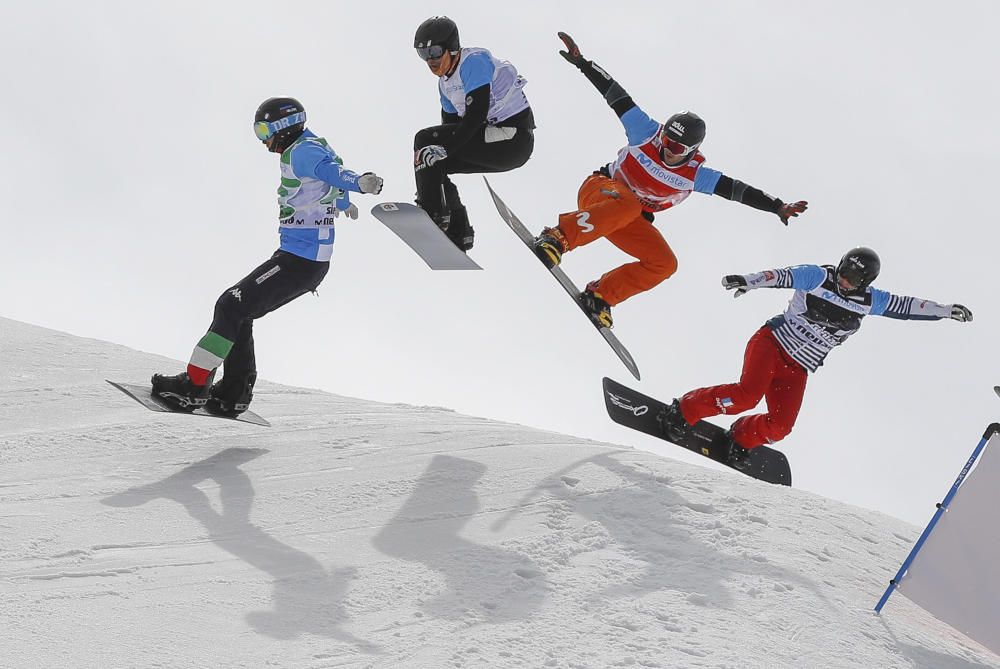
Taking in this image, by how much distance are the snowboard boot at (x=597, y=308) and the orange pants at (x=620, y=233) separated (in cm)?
4

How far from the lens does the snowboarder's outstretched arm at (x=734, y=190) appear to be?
769 cm

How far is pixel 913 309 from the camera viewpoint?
7102 mm

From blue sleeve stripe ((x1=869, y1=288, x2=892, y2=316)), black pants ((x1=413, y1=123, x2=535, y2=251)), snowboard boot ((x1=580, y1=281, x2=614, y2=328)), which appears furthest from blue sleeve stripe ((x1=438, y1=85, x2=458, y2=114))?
blue sleeve stripe ((x1=869, y1=288, x2=892, y2=316))

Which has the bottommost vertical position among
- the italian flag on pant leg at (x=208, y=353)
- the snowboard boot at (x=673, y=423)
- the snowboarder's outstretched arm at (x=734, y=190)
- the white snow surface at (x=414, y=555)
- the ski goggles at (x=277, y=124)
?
the white snow surface at (x=414, y=555)

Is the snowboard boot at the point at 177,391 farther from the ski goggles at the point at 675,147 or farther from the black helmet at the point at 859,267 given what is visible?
the black helmet at the point at 859,267

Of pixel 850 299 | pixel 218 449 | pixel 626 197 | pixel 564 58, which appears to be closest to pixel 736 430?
pixel 850 299

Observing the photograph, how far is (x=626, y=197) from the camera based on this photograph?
304 inches

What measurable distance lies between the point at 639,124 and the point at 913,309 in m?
2.30

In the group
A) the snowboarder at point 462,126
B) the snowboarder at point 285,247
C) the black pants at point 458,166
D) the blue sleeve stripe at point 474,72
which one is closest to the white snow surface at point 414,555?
the snowboarder at point 285,247

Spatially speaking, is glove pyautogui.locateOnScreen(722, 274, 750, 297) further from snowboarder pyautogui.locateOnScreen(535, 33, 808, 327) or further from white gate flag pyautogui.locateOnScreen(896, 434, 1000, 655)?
white gate flag pyautogui.locateOnScreen(896, 434, 1000, 655)

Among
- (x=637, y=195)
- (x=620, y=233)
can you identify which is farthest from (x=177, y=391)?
(x=637, y=195)

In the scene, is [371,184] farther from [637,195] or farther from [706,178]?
[706,178]

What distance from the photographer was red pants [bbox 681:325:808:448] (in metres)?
7.64

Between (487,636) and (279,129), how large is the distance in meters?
3.56
